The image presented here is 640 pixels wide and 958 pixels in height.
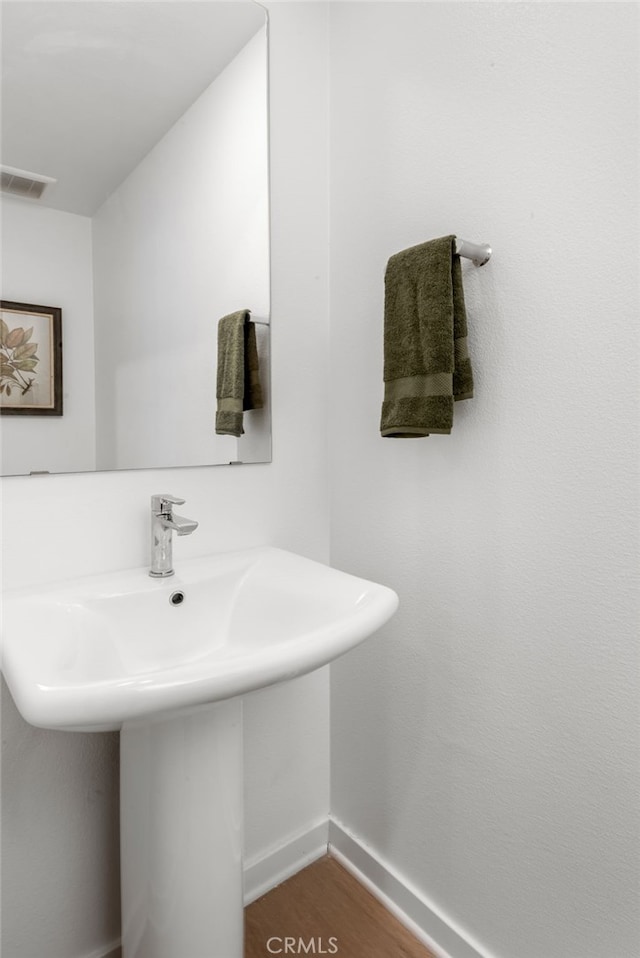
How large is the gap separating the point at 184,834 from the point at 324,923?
2.03ft

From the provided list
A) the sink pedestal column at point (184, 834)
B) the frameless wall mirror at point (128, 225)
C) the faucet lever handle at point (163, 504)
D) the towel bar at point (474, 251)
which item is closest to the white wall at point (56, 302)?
the frameless wall mirror at point (128, 225)

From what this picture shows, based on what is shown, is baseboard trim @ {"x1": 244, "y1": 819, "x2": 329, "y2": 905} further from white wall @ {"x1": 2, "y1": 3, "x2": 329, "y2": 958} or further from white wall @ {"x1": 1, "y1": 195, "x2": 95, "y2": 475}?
white wall @ {"x1": 1, "y1": 195, "x2": 95, "y2": 475}

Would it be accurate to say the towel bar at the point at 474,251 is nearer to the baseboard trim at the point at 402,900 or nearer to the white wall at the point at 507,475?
the white wall at the point at 507,475

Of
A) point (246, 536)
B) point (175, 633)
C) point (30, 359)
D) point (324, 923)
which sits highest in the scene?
point (30, 359)

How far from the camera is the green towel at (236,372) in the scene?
1239 millimetres

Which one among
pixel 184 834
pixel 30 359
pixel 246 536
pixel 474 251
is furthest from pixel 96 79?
pixel 184 834

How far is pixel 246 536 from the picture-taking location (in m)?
1.31

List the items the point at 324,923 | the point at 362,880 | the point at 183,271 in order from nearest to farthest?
the point at 183,271 → the point at 324,923 → the point at 362,880

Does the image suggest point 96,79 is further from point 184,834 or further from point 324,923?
point 324,923

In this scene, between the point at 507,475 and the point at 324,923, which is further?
the point at 324,923

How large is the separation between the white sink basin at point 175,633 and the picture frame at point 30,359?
0.34 meters

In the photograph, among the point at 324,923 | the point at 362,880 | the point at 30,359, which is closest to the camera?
the point at 30,359

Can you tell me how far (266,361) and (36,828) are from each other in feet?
3.46

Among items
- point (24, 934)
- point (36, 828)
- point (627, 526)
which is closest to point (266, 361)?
point (627, 526)
